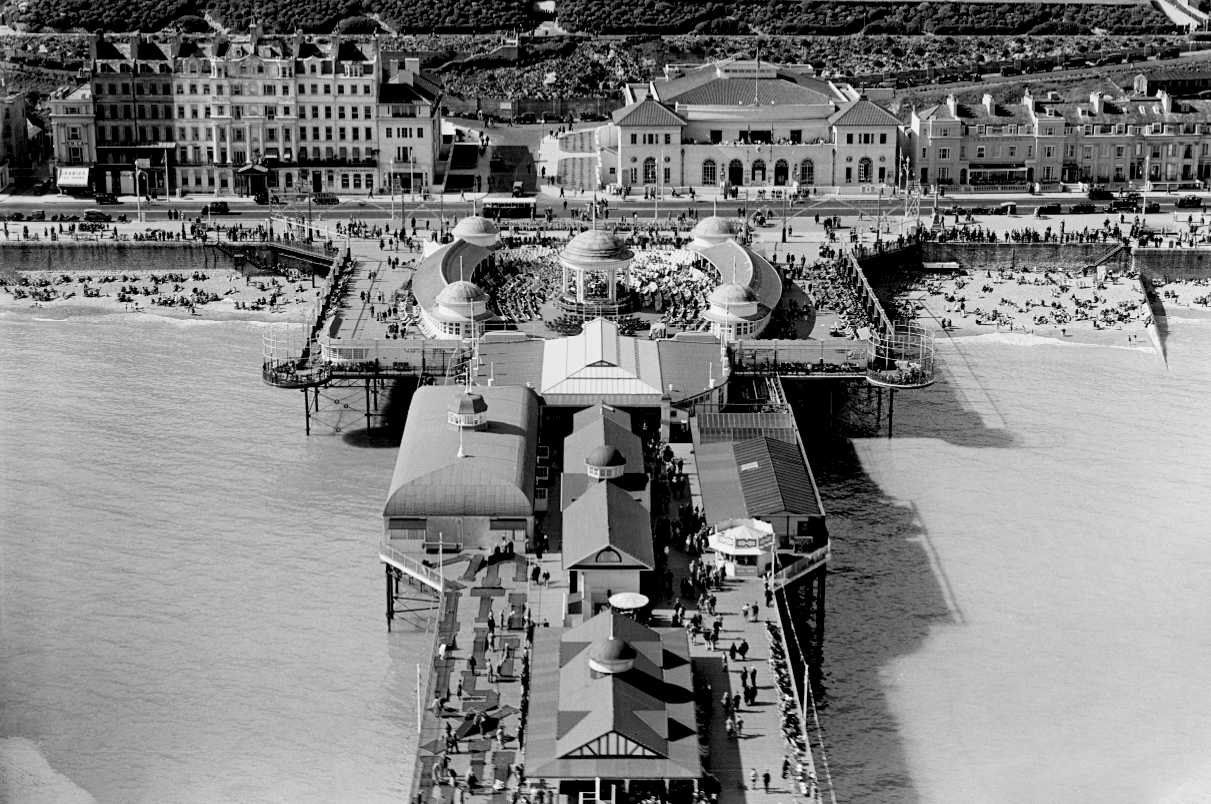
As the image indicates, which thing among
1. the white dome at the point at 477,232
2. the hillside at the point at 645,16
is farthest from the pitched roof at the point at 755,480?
the hillside at the point at 645,16

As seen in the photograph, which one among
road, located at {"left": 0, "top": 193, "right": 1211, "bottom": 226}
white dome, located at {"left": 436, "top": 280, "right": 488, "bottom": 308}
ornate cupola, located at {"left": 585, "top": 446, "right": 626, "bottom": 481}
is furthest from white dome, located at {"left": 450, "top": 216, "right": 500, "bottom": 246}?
ornate cupola, located at {"left": 585, "top": 446, "right": 626, "bottom": 481}

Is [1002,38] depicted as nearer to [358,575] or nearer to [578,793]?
[358,575]

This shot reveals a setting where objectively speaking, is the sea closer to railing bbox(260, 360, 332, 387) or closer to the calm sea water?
the calm sea water

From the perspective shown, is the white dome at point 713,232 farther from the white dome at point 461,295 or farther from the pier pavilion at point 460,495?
the pier pavilion at point 460,495

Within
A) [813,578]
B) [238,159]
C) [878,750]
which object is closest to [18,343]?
[238,159]

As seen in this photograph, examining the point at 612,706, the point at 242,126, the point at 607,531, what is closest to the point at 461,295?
the point at 607,531

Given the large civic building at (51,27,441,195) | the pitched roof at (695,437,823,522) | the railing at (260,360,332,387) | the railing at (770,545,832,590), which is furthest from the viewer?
the large civic building at (51,27,441,195)
